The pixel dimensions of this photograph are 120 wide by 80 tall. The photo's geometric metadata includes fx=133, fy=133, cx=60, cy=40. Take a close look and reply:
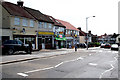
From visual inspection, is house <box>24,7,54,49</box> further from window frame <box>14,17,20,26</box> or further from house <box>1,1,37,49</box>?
window frame <box>14,17,20,26</box>

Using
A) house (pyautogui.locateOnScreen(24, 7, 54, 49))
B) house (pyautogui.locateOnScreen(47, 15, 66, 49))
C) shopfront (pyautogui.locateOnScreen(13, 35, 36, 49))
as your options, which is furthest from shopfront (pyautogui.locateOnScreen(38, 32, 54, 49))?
shopfront (pyautogui.locateOnScreen(13, 35, 36, 49))

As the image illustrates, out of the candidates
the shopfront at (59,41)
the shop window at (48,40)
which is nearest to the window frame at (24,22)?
the shop window at (48,40)

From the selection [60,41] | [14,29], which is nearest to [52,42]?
[60,41]

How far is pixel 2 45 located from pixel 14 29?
21.9 ft

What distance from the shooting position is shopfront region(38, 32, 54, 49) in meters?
28.7

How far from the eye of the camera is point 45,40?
99.8 ft

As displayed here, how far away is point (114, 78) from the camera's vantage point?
688cm

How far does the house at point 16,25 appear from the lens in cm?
2206

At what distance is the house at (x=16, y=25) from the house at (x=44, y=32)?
65.9 inches

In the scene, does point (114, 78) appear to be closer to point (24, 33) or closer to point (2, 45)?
point (2, 45)

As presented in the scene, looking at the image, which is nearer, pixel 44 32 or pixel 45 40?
pixel 44 32

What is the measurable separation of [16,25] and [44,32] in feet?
24.9

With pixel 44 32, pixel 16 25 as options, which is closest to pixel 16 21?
pixel 16 25

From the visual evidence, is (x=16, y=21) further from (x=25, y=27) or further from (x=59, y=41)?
(x=59, y=41)
